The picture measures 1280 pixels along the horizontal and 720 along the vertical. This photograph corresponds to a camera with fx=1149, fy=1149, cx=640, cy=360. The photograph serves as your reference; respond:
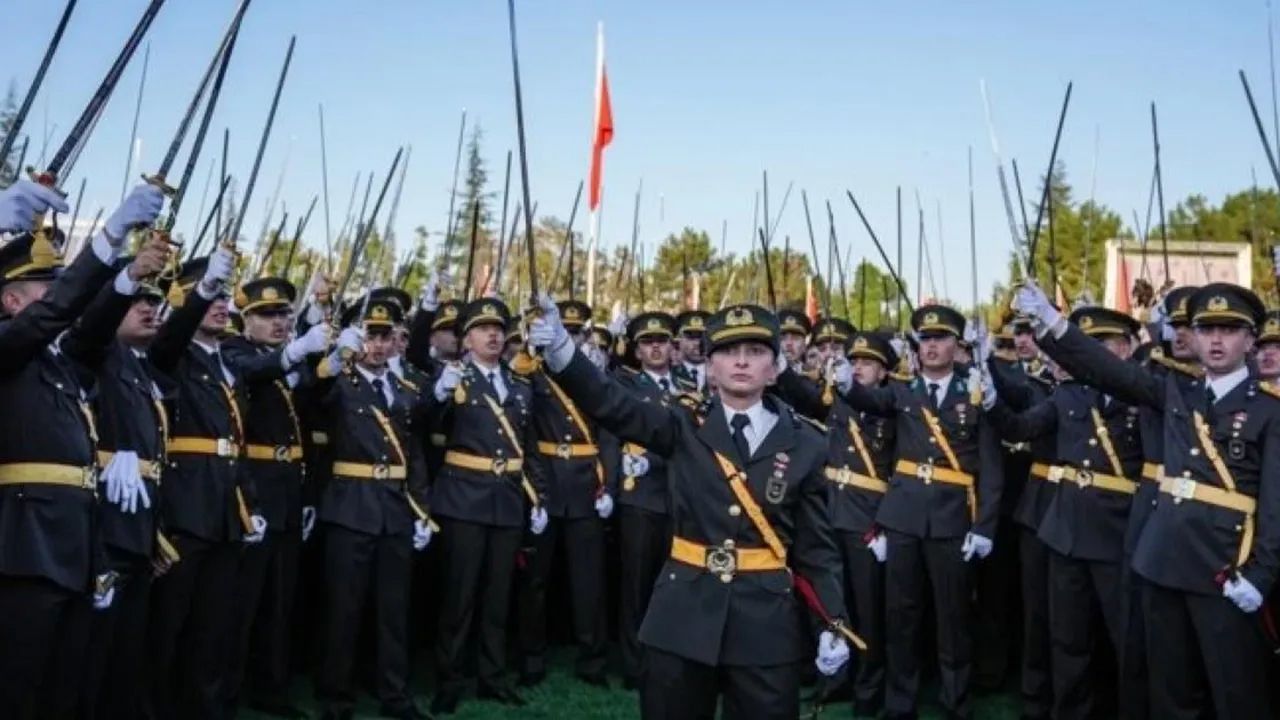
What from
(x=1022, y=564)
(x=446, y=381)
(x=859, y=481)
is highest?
(x=446, y=381)

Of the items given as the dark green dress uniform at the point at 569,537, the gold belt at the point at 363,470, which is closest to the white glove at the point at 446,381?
the gold belt at the point at 363,470

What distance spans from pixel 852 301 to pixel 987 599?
66.8 feet

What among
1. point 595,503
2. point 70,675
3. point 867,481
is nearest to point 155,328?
point 70,675

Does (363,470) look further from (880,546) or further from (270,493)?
(880,546)

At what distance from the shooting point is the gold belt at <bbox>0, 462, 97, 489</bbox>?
457cm

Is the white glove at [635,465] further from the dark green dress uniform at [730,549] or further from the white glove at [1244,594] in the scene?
the white glove at [1244,594]

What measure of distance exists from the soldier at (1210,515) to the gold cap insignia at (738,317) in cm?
170

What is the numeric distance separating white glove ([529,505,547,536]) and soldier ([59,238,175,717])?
10.3ft

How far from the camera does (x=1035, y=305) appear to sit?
5.86 metres

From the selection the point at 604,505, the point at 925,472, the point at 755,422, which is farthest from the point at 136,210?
the point at 925,472

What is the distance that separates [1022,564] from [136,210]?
6.13 metres

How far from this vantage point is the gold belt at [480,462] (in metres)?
8.02

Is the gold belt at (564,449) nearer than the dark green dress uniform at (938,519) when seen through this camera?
No

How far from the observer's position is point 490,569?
26.6ft
